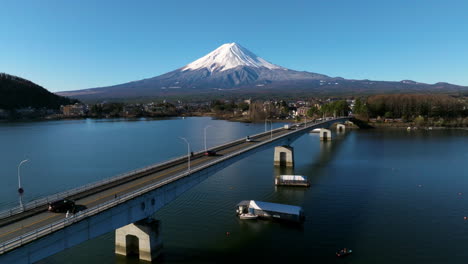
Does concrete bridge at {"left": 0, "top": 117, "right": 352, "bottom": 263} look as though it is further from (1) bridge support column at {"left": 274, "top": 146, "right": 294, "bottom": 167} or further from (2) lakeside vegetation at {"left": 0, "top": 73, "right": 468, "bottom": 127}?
(2) lakeside vegetation at {"left": 0, "top": 73, "right": 468, "bottom": 127}

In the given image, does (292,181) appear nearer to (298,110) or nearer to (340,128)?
(340,128)

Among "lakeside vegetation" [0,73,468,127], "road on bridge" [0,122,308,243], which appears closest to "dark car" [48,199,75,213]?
"road on bridge" [0,122,308,243]

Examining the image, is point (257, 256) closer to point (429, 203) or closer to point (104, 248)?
point (104, 248)

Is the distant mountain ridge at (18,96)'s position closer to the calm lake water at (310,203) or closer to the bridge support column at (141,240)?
the calm lake water at (310,203)

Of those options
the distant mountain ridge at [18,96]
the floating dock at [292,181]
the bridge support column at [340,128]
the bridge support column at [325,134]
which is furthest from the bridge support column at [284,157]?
the distant mountain ridge at [18,96]

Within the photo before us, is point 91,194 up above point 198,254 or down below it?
above

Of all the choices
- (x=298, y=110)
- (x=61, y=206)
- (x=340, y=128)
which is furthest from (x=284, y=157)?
(x=298, y=110)

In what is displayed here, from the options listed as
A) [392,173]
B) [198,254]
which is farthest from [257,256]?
[392,173]
